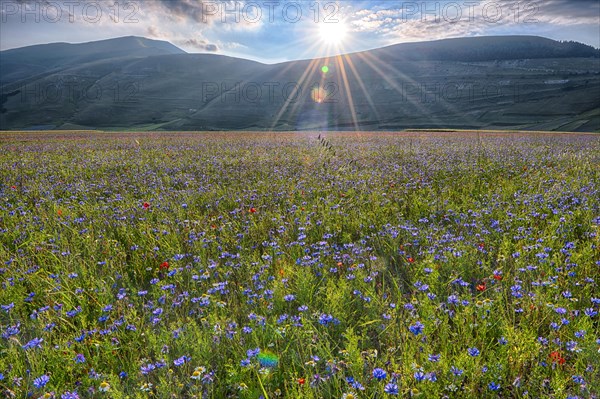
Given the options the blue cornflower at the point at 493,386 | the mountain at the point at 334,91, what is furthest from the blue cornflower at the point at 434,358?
the mountain at the point at 334,91

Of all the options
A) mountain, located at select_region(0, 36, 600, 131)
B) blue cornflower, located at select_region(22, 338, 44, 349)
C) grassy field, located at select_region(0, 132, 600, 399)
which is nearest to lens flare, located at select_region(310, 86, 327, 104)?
mountain, located at select_region(0, 36, 600, 131)

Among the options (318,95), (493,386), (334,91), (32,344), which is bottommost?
(493,386)

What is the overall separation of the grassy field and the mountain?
83680 mm

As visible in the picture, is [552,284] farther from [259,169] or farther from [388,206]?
[259,169]

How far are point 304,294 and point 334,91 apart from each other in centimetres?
14797

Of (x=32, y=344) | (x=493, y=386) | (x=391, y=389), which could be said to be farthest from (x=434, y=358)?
(x=32, y=344)

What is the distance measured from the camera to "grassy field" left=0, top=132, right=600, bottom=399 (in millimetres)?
2434

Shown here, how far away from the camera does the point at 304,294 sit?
11.7ft

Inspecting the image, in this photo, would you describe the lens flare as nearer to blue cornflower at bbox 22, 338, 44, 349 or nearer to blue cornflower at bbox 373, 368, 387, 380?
blue cornflower at bbox 22, 338, 44, 349

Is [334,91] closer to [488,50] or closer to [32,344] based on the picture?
[488,50]

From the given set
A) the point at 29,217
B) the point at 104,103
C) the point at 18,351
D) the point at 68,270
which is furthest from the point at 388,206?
the point at 104,103

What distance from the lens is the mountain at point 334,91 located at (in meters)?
108

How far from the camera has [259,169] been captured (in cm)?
1055

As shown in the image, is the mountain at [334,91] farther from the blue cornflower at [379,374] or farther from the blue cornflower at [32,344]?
the blue cornflower at [379,374]
